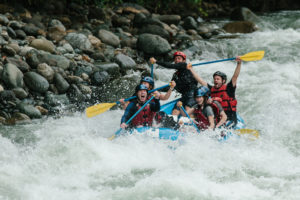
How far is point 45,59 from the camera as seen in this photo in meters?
8.99

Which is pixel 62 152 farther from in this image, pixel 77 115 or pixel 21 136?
pixel 77 115

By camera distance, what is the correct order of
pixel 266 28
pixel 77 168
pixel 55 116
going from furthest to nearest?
pixel 266 28 < pixel 55 116 < pixel 77 168

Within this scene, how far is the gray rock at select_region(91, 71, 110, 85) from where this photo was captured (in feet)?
30.1

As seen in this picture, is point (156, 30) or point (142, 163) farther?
point (156, 30)

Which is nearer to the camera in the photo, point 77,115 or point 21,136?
point 21,136

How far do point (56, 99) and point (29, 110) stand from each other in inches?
31.8

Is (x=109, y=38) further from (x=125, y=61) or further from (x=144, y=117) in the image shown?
(x=144, y=117)

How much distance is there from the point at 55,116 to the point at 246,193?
418 centimetres

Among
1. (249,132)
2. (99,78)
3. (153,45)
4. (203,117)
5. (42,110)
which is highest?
(203,117)

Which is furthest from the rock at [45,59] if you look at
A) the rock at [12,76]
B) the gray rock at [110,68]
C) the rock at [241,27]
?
the rock at [241,27]

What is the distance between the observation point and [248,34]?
1342 centimetres

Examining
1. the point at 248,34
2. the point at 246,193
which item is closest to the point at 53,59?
the point at 246,193

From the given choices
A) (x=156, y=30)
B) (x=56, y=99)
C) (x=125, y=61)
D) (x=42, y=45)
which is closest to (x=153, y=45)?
(x=125, y=61)

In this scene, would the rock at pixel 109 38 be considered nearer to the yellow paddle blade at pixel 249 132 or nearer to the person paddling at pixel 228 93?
the person paddling at pixel 228 93
